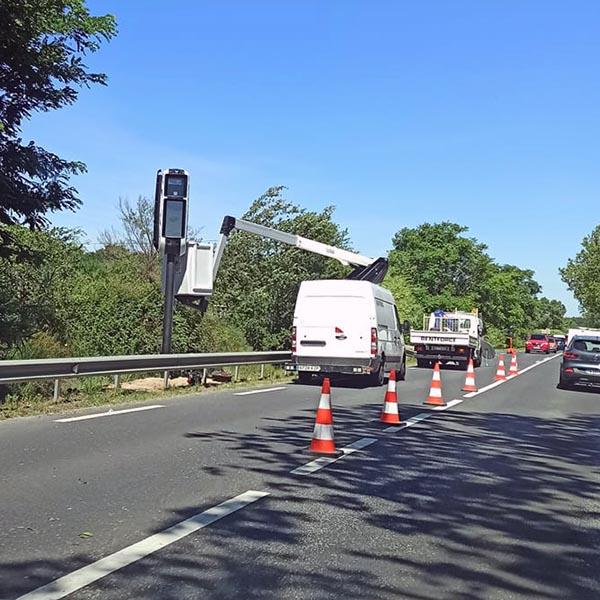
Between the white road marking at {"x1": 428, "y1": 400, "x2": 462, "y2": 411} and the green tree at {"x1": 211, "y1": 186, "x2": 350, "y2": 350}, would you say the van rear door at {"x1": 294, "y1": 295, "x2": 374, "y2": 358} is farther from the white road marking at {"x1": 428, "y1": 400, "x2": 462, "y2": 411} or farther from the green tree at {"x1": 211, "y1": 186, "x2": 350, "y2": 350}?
the green tree at {"x1": 211, "y1": 186, "x2": 350, "y2": 350}

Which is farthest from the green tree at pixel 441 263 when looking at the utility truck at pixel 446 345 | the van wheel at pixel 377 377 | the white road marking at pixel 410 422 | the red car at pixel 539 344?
the white road marking at pixel 410 422

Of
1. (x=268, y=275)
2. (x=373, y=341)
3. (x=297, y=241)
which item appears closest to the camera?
(x=373, y=341)

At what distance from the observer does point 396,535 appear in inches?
204

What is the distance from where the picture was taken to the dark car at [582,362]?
65.3 ft

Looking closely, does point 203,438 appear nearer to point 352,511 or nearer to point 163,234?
point 352,511

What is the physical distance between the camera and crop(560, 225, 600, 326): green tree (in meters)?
80.1

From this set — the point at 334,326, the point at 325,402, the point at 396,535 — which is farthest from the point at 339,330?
the point at 396,535

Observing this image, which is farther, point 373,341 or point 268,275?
point 268,275

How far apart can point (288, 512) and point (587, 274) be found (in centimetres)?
8182

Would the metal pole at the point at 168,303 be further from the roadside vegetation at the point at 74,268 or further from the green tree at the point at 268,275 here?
the green tree at the point at 268,275

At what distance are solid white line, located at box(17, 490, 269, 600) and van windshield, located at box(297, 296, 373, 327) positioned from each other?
37.2 feet

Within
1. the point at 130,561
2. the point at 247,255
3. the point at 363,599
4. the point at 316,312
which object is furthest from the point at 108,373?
the point at 247,255

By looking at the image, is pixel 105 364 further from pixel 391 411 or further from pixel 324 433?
pixel 324 433

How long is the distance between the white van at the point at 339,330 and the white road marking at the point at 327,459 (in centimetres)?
783
